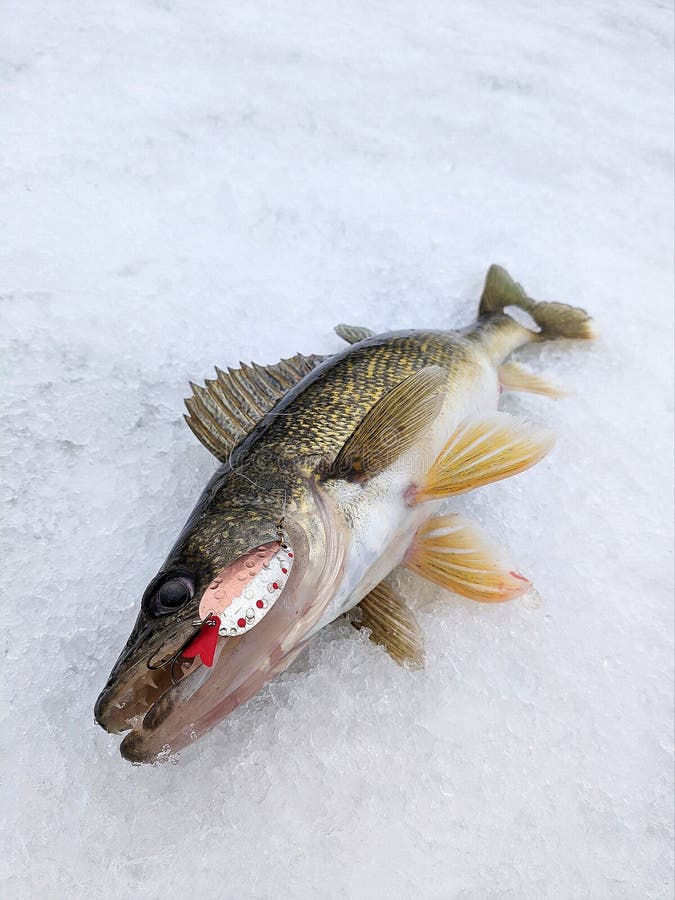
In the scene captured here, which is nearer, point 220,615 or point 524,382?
point 220,615

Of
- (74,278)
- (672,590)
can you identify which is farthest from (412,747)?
(74,278)

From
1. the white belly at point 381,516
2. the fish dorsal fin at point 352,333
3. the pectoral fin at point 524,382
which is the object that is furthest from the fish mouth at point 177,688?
the pectoral fin at point 524,382

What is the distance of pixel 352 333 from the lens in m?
2.46

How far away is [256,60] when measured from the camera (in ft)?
12.2

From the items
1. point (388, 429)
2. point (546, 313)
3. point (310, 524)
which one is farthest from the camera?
A: point (546, 313)

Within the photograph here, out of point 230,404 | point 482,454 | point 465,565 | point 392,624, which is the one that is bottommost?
point 392,624

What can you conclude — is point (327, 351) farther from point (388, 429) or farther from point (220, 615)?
point (220, 615)

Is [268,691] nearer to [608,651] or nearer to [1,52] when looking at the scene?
[608,651]

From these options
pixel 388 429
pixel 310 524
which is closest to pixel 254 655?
pixel 310 524

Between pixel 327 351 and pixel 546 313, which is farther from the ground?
pixel 546 313

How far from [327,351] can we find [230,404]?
0.79 meters

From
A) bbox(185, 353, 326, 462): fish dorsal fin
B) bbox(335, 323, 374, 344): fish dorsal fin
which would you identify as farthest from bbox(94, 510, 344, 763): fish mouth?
bbox(335, 323, 374, 344): fish dorsal fin

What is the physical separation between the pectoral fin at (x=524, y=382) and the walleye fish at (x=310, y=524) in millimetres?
183

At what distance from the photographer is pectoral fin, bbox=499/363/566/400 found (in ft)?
8.07
